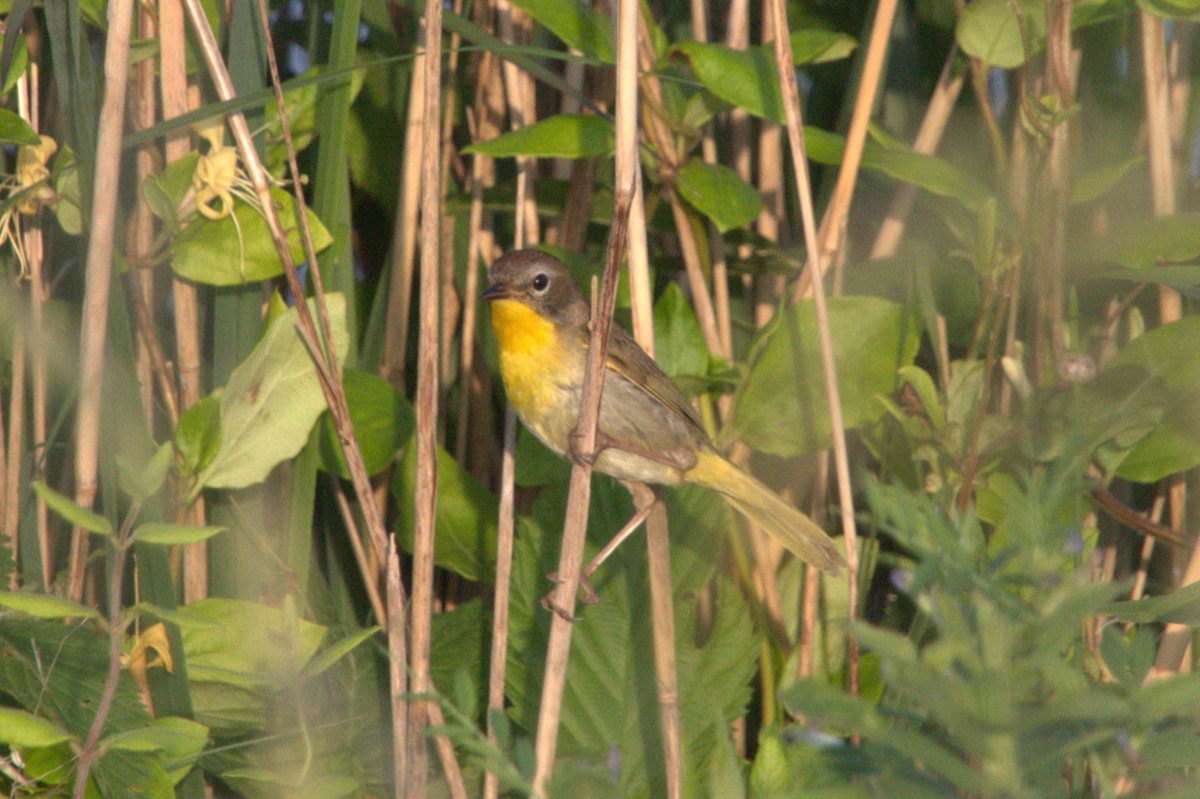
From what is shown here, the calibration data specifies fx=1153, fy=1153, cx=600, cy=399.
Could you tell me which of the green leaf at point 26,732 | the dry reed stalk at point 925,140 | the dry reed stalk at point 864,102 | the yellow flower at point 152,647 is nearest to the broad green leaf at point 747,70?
the dry reed stalk at point 864,102

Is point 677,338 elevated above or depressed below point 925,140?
below

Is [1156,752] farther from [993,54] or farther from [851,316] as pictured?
[993,54]

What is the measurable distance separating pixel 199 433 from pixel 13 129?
65 cm

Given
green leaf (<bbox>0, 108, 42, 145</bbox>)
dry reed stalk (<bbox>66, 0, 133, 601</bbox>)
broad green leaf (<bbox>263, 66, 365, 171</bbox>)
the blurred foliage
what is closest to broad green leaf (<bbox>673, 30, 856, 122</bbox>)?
the blurred foliage

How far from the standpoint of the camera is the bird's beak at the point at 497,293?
2.67 meters

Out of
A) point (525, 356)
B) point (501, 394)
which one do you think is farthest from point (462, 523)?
point (501, 394)

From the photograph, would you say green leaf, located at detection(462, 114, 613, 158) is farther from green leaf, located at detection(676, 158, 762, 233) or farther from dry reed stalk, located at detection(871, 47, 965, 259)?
dry reed stalk, located at detection(871, 47, 965, 259)

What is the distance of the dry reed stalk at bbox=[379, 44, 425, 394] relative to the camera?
2.76 meters

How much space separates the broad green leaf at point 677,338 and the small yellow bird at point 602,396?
4 cm

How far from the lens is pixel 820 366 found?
258 centimetres

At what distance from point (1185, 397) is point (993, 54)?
0.85m

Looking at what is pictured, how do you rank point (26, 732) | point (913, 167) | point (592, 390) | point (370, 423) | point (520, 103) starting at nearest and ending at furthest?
1. point (26, 732)
2. point (592, 390)
3. point (913, 167)
4. point (370, 423)
5. point (520, 103)

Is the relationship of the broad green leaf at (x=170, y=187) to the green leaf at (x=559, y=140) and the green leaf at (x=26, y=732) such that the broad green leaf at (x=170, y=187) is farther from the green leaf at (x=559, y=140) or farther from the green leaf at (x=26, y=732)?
the green leaf at (x=26, y=732)

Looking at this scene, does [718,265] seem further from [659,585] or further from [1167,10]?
[1167,10]
